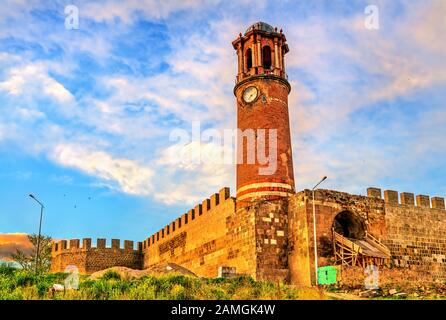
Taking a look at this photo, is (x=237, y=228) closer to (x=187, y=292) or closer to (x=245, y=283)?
(x=245, y=283)

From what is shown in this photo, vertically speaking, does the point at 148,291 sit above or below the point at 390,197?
below

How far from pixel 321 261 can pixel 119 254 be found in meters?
28.2

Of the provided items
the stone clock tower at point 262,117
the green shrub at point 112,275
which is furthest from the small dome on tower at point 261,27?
the green shrub at point 112,275

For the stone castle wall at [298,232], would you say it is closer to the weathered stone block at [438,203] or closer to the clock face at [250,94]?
the weathered stone block at [438,203]

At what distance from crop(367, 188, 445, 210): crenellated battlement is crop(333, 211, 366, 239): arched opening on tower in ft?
6.41

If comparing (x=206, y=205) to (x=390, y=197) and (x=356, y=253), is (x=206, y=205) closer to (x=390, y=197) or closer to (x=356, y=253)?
(x=356, y=253)

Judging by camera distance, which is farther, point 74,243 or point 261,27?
point 74,243

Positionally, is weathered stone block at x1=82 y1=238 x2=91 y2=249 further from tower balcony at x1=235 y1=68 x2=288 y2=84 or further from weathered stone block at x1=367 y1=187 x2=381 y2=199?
weathered stone block at x1=367 y1=187 x2=381 y2=199

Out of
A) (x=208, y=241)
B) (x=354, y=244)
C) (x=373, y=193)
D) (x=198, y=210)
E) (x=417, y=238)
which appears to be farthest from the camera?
(x=198, y=210)

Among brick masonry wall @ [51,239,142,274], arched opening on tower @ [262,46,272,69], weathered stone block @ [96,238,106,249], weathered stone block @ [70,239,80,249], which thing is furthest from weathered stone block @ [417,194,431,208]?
weathered stone block @ [70,239,80,249]

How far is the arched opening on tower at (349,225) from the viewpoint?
28.0 metres

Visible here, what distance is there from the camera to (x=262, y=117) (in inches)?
1216

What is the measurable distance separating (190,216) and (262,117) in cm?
1054

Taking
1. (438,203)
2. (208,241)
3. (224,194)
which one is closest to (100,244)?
(208,241)
